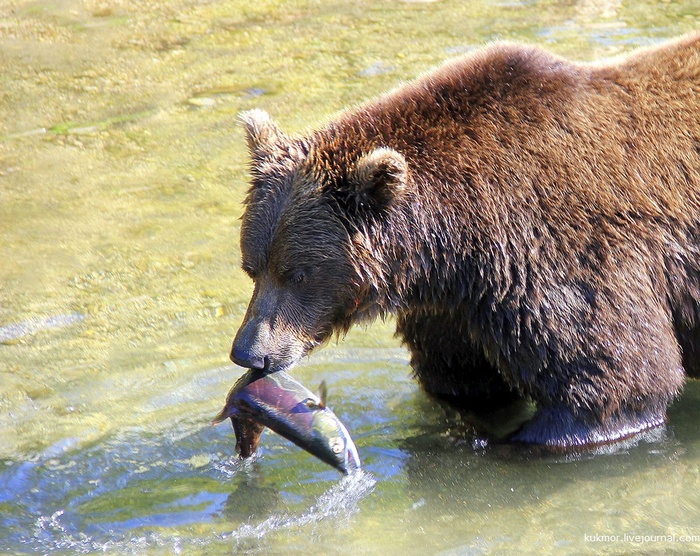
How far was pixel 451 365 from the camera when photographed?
7.26 m

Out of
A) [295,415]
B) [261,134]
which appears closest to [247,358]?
[295,415]

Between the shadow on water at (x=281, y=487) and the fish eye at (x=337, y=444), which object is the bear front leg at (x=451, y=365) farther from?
the fish eye at (x=337, y=444)

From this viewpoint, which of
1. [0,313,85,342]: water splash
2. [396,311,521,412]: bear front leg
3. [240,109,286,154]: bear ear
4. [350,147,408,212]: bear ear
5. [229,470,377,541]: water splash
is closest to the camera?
[350,147,408,212]: bear ear

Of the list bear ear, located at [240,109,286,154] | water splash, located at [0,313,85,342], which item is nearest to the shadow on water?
water splash, located at [0,313,85,342]

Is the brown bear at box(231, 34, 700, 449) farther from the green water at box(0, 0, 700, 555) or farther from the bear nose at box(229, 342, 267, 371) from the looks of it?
the green water at box(0, 0, 700, 555)

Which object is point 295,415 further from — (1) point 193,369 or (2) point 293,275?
(1) point 193,369

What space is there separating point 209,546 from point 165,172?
5714mm

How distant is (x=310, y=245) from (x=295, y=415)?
38.3 inches

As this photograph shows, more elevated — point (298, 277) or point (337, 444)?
point (298, 277)

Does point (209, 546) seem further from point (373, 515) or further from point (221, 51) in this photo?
point (221, 51)

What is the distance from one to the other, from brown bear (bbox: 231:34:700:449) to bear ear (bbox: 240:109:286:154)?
12 mm

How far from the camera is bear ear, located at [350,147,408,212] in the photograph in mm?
5848

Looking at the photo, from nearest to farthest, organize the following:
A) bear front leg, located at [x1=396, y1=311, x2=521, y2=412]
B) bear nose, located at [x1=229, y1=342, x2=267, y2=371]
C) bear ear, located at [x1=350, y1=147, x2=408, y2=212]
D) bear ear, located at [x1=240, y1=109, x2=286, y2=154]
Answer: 1. bear ear, located at [x1=350, y1=147, x2=408, y2=212]
2. bear nose, located at [x1=229, y1=342, x2=267, y2=371]
3. bear ear, located at [x1=240, y1=109, x2=286, y2=154]
4. bear front leg, located at [x1=396, y1=311, x2=521, y2=412]

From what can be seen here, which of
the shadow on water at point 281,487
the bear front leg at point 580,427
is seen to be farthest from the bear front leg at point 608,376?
the shadow on water at point 281,487
